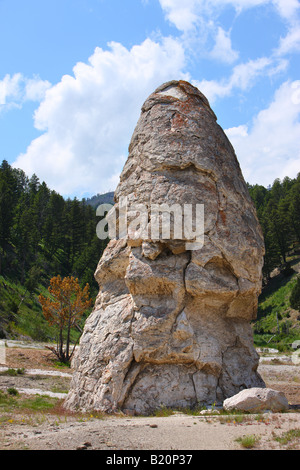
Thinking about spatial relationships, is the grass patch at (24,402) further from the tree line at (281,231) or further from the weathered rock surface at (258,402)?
the tree line at (281,231)

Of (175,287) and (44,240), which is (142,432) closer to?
(175,287)

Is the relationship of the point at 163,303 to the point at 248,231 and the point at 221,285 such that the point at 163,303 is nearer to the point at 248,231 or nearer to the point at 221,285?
the point at 221,285

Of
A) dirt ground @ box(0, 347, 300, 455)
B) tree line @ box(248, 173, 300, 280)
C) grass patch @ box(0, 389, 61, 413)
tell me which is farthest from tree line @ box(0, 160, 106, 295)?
dirt ground @ box(0, 347, 300, 455)

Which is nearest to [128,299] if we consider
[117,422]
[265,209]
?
[117,422]

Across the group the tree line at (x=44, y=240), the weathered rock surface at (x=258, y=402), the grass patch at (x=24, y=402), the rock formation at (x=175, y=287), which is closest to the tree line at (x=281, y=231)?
the tree line at (x=44, y=240)

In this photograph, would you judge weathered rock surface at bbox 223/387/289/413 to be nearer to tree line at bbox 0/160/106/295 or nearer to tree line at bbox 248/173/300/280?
tree line at bbox 0/160/106/295

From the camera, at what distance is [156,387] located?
899cm

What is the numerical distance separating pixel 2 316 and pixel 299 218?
44.8 metres

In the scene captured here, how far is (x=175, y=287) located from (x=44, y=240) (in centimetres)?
5937

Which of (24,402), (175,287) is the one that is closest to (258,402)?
(175,287)

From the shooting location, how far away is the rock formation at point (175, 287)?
29.9 feet

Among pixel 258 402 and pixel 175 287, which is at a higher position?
pixel 175 287

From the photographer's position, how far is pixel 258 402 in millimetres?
7727

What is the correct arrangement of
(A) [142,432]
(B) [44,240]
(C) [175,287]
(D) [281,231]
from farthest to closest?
1. (B) [44,240]
2. (D) [281,231]
3. (C) [175,287]
4. (A) [142,432]
